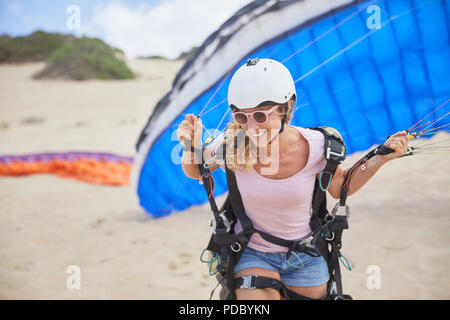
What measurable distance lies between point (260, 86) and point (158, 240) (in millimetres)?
3206

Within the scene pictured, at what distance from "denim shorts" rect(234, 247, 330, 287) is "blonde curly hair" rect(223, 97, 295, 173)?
46 cm

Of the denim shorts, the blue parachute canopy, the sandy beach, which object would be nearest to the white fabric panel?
the blue parachute canopy

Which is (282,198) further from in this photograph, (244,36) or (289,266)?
(244,36)

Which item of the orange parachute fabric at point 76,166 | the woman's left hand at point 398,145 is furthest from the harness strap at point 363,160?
the orange parachute fabric at point 76,166

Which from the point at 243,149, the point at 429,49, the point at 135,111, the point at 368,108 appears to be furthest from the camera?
the point at 135,111

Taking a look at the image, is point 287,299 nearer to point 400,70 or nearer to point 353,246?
point 353,246

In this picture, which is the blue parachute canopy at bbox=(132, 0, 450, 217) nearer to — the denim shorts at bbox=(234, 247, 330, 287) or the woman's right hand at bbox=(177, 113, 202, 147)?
the woman's right hand at bbox=(177, 113, 202, 147)

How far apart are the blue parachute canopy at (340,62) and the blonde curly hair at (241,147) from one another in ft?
4.06

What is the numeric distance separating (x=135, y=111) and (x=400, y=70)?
513 inches

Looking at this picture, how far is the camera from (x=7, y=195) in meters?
6.80

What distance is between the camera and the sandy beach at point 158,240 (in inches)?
138

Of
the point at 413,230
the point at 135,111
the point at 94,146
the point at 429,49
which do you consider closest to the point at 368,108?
the point at 429,49

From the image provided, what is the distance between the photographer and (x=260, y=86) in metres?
1.84

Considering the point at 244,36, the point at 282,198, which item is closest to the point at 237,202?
the point at 282,198
